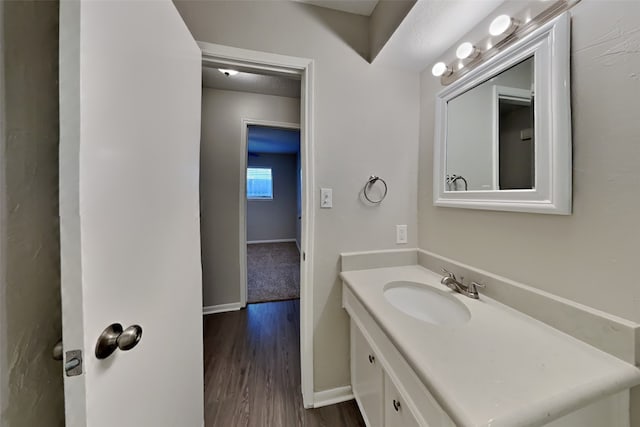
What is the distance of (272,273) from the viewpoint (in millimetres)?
3488

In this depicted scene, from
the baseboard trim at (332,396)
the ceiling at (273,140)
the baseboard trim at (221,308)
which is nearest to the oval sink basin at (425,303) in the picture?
the baseboard trim at (332,396)

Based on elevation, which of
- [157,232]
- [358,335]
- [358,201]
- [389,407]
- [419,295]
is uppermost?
[358,201]

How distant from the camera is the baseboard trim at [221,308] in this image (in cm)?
234

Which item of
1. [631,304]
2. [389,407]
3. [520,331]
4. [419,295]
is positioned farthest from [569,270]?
[389,407]

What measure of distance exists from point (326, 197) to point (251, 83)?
64.8 inches

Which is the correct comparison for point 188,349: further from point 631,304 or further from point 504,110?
point 504,110

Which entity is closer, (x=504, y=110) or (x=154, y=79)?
(x=154, y=79)

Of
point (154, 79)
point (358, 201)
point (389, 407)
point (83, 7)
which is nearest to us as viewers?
point (83, 7)

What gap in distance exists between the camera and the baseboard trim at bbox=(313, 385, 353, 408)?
1.30 m

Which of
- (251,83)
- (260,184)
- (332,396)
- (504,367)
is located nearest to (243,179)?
(251,83)

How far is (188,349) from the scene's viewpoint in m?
0.95

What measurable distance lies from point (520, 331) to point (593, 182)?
1.65 feet

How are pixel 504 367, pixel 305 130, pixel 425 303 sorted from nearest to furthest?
pixel 504 367, pixel 425 303, pixel 305 130

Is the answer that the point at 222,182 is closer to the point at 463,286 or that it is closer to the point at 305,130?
the point at 305,130
